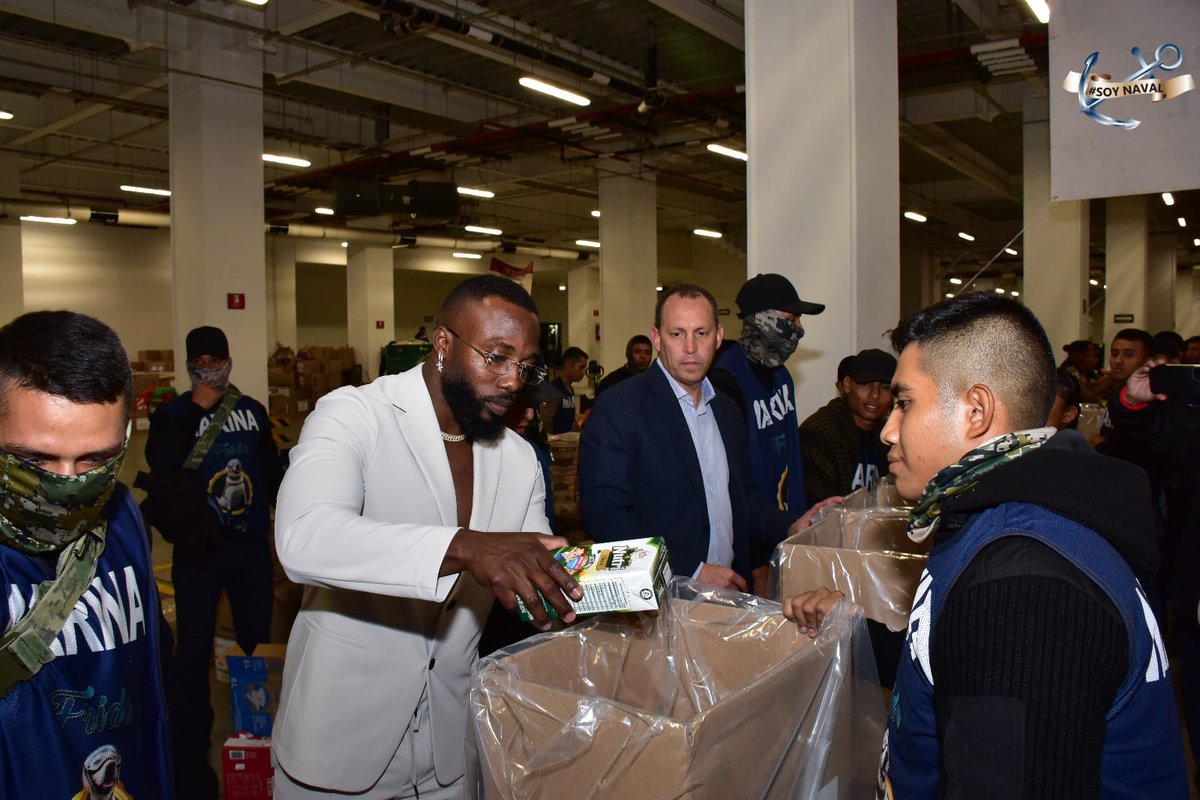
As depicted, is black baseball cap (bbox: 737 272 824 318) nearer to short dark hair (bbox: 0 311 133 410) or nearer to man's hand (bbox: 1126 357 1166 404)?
man's hand (bbox: 1126 357 1166 404)

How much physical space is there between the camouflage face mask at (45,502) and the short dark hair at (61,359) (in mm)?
107

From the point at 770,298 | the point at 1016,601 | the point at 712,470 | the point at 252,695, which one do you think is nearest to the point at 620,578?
the point at 1016,601

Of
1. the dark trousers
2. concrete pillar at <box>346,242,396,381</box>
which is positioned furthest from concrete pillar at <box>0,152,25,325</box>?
the dark trousers

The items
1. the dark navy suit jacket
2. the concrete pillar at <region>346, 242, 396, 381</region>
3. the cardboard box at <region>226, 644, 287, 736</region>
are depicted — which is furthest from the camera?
the concrete pillar at <region>346, 242, 396, 381</region>

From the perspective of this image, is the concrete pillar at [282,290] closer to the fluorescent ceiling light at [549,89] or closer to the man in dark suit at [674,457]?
the fluorescent ceiling light at [549,89]

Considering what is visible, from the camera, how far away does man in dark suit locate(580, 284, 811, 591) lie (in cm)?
236

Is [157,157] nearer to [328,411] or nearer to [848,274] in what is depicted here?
[848,274]

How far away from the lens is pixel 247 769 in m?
2.79

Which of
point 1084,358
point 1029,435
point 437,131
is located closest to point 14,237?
point 437,131

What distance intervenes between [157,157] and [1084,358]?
1435 cm

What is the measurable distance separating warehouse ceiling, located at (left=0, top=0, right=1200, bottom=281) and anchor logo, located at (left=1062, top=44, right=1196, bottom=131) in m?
2.17

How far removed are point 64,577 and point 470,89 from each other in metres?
10.2

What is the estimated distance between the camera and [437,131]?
1203 centimetres

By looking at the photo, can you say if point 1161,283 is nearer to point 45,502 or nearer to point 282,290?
point 282,290
